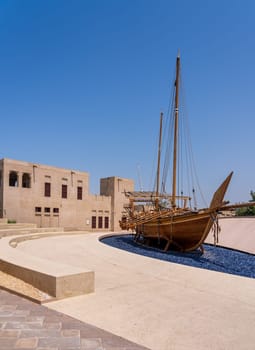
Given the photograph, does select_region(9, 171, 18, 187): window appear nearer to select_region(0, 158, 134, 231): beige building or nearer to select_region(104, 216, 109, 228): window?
select_region(0, 158, 134, 231): beige building

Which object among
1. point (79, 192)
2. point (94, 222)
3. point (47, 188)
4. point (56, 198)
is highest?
point (47, 188)

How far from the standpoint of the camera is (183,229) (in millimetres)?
15438

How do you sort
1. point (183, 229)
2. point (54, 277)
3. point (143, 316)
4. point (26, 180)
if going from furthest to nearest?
1. point (26, 180)
2. point (183, 229)
3. point (54, 277)
4. point (143, 316)

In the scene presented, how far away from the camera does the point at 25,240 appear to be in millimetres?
15047

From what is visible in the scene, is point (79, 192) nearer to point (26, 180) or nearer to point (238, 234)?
point (26, 180)

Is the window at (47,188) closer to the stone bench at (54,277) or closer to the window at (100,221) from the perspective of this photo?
the window at (100,221)

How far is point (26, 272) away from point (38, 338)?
2655mm

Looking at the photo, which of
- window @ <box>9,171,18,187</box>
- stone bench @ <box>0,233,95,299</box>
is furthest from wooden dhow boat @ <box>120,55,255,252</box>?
window @ <box>9,171,18,187</box>

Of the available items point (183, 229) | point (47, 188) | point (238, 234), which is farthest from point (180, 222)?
point (47, 188)

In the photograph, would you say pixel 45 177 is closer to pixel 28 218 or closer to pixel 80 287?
pixel 28 218

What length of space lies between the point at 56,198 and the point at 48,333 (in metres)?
23.3

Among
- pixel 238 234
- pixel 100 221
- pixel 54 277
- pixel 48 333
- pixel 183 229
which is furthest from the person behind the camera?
pixel 100 221

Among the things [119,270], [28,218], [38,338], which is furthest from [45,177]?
[38,338]

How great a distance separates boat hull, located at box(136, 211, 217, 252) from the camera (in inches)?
573
